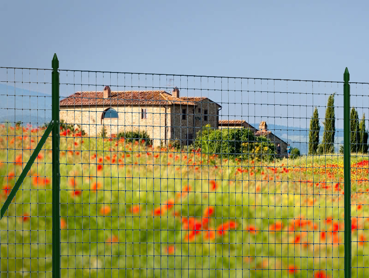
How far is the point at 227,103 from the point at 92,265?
2574mm

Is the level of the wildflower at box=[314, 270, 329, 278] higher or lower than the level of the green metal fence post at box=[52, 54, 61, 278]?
lower

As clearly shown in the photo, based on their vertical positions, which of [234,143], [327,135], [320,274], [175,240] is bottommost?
[320,274]

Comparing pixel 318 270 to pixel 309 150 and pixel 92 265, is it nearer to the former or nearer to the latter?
pixel 309 150

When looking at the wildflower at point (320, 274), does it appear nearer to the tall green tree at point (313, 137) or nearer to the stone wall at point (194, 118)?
the tall green tree at point (313, 137)

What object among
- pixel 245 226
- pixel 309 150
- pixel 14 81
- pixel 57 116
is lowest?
pixel 245 226

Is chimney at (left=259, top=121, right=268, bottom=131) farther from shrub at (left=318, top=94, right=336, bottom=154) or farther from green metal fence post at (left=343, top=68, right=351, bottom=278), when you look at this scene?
green metal fence post at (left=343, top=68, right=351, bottom=278)

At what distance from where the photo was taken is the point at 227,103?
468 centimetres

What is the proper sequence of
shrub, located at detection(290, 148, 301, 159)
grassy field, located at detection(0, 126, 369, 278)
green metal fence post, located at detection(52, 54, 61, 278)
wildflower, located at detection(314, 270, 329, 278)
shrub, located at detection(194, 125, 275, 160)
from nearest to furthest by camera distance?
green metal fence post, located at detection(52, 54, 61, 278), shrub, located at detection(194, 125, 275, 160), grassy field, located at detection(0, 126, 369, 278), shrub, located at detection(290, 148, 301, 159), wildflower, located at detection(314, 270, 329, 278)

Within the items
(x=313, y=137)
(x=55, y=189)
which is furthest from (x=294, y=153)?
(x=55, y=189)

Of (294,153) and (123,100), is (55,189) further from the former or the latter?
(294,153)

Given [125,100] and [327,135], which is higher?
[125,100]

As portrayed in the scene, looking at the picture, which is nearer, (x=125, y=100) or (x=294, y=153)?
(x=125, y=100)

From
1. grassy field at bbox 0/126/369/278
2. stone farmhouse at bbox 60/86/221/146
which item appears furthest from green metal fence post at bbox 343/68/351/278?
stone farmhouse at bbox 60/86/221/146

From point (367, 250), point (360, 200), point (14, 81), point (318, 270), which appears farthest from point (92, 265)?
point (360, 200)
